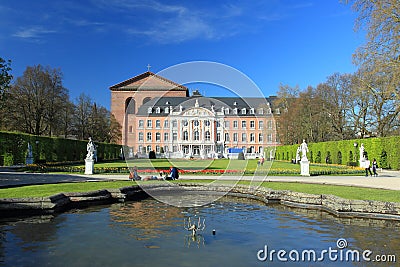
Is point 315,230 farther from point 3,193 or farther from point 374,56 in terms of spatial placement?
point 374,56

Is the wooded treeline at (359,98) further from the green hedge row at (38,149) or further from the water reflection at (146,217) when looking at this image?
the green hedge row at (38,149)

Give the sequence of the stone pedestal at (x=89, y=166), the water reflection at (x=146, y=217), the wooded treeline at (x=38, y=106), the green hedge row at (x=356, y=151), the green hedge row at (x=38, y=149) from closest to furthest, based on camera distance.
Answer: the water reflection at (x=146, y=217)
the stone pedestal at (x=89, y=166)
the green hedge row at (x=356, y=151)
the green hedge row at (x=38, y=149)
the wooded treeline at (x=38, y=106)

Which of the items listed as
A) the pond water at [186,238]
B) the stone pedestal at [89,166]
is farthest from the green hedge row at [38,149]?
the pond water at [186,238]

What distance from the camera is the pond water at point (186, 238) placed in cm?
644

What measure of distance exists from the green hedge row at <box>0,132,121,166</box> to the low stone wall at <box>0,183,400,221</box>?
76.1ft

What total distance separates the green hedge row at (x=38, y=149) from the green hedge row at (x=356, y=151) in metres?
29.4

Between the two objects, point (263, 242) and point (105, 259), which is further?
point (263, 242)

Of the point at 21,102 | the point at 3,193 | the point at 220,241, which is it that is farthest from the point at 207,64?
the point at 21,102

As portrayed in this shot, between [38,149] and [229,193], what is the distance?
27089 millimetres

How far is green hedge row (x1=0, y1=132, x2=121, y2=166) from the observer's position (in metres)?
33.0

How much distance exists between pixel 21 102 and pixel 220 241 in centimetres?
3907

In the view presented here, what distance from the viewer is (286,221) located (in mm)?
9836

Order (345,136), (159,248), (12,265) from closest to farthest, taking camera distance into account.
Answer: (12,265), (159,248), (345,136)

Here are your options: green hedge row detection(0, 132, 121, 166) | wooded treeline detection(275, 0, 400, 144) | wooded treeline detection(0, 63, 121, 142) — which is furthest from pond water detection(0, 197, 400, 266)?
wooded treeline detection(0, 63, 121, 142)
